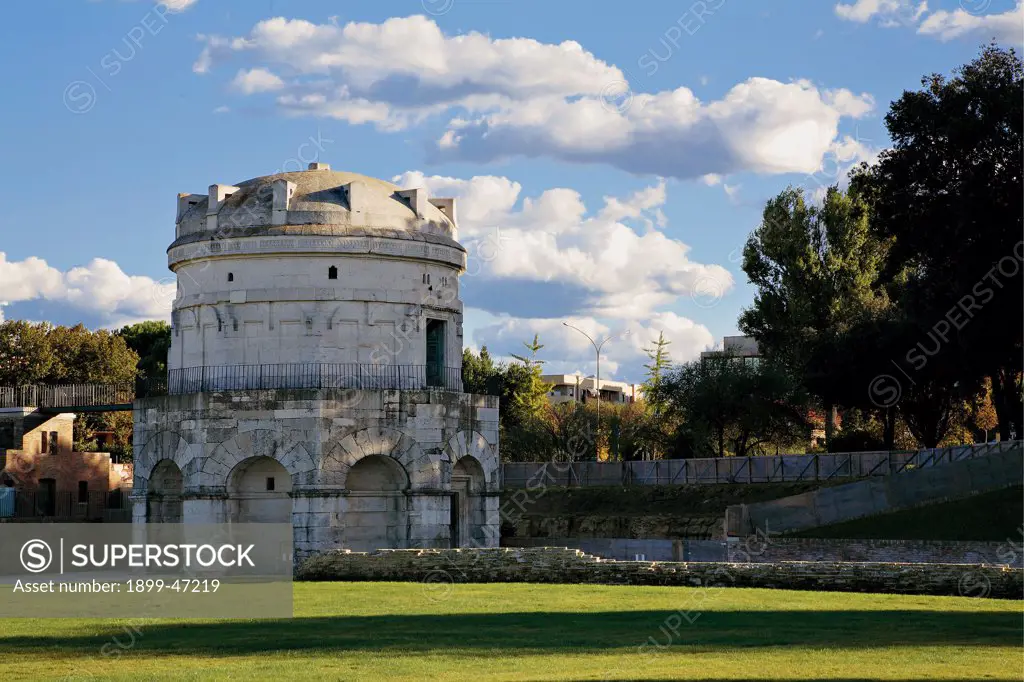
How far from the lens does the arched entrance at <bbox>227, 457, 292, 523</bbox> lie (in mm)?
40906

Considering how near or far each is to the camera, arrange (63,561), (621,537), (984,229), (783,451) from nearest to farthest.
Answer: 1. (984,229)
2. (63,561)
3. (621,537)
4. (783,451)

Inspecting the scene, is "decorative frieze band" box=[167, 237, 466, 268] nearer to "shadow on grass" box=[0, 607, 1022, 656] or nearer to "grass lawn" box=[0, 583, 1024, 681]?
"grass lawn" box=[0, 583, 1024, 681]

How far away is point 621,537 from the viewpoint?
60.3m

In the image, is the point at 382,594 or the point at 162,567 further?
the point at 162,567

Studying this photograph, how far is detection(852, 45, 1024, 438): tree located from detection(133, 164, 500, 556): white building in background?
14246mm

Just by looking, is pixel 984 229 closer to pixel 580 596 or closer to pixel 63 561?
pixel 580 596

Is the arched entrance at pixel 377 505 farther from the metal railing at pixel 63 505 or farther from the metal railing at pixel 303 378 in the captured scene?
the metal railing at pixel 63 505

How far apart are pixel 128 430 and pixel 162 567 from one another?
135 ft

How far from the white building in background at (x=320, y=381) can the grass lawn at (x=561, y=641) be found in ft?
37.4

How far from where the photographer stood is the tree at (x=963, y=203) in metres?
39.4

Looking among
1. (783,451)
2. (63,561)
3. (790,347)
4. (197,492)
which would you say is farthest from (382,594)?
(783,451)

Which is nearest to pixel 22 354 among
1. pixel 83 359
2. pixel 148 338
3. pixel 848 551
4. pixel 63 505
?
pixel 83 359

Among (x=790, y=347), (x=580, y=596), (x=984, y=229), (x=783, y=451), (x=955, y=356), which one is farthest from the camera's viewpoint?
(x=783, y=451)

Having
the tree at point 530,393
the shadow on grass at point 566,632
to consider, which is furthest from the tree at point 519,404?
the shadow on grass at point 566,632
